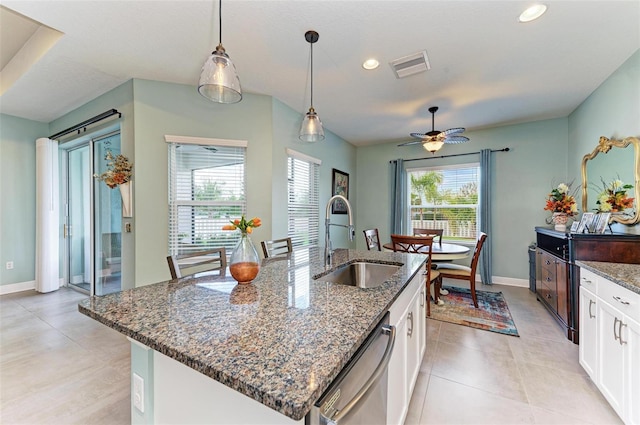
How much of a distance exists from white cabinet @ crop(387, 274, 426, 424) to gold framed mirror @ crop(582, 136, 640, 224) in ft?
7.55

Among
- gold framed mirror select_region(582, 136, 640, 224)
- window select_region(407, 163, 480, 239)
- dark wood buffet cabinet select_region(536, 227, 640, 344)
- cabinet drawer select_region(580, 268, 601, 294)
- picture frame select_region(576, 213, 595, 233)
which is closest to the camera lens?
cabinet drawer select_region(580, 268, 601, 294)

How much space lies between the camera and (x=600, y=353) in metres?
1.65

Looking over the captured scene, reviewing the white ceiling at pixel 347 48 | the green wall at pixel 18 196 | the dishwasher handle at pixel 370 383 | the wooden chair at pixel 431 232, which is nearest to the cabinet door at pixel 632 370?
the dishwasher handle at pixel 370 383

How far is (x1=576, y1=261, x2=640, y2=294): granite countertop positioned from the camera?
1.38 m

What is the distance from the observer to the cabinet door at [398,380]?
1200 millimetres

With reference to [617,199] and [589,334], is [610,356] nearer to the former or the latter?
[589,334]

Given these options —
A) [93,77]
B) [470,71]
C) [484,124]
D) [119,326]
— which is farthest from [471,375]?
[93,77]

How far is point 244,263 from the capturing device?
52.9 inches

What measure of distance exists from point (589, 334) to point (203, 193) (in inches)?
146

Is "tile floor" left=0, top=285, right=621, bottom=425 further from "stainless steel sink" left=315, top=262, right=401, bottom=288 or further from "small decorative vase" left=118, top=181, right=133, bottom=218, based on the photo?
"small decorative vase" left=118, top=181, right=133, bottom=218

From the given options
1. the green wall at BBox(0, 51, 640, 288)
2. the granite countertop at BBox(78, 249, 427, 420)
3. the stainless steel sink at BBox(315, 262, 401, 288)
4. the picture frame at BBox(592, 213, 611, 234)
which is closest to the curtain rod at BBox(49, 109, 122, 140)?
the green wall at BBox(0, 51, 640, 288)

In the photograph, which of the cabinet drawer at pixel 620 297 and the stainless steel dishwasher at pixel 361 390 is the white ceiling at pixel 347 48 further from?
the stainless steel dishwasher at pixel 361 390

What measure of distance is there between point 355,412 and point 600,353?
1.97 meters

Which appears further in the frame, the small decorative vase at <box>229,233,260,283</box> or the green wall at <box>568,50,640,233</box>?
the green wall at <box>568,50,640,233</box>
